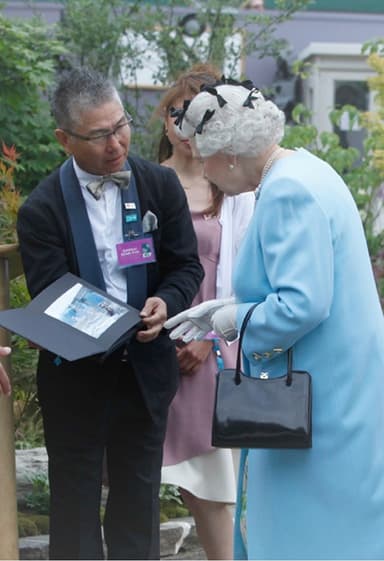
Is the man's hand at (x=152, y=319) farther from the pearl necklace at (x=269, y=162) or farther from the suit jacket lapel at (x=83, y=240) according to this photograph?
the pearl necklace at (x=269, y=162)

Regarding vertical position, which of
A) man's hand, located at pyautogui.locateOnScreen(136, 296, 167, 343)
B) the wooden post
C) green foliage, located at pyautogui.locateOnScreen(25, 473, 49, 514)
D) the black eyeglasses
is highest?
the black eyeglasses

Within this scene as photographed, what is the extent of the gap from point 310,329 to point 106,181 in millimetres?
1314

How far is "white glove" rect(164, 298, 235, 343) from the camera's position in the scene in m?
3.49

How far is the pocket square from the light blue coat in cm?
97

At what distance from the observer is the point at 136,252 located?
13.8ft

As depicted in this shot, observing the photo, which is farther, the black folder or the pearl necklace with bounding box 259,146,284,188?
the black folder

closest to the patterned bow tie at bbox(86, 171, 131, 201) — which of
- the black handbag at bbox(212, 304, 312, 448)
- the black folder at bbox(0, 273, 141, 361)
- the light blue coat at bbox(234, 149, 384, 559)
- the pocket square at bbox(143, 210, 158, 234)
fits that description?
the pocket square at bbox(143, 210, 158, 234)

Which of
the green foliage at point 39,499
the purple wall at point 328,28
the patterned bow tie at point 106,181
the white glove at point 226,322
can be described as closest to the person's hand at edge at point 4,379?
the patterned bow tie at point 106,181

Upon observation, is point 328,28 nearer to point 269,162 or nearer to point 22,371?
point 22,371

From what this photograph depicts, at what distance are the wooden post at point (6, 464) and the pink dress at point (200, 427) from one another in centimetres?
67

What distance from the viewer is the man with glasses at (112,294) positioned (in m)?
4.14

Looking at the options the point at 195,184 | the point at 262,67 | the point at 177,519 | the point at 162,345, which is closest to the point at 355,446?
the point at 162,345

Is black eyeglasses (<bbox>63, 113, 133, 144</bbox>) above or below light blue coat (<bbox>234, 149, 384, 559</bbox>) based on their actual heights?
above

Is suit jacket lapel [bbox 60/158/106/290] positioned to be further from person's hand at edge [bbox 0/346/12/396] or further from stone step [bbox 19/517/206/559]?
stone step [bbox 19/517/206/559]
